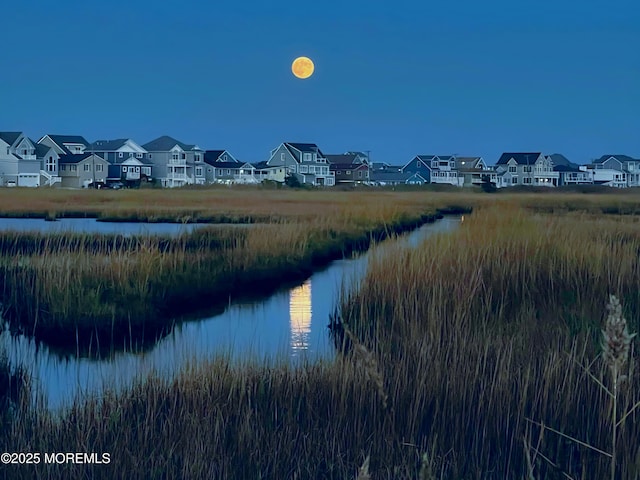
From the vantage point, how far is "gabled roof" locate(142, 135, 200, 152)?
55375 millimetres

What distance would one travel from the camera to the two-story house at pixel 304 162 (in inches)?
2197

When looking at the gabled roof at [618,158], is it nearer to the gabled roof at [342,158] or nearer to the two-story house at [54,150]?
the gabled roof at [342,158]

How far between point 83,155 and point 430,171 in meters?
27.3

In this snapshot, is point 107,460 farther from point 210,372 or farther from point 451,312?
point 451,312

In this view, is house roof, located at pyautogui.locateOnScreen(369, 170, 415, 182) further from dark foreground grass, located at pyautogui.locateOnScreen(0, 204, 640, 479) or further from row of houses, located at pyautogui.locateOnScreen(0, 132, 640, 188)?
dark foreground grass, located at pyautogui.locateOnScreen(0, 204, 640, 479)

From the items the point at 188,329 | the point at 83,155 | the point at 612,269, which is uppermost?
the point at 83,155

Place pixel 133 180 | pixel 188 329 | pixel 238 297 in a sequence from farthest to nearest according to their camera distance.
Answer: pixel 133 180 → pixel 238 297 → pixel 188 329

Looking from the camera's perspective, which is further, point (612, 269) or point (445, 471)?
point (612, 269)

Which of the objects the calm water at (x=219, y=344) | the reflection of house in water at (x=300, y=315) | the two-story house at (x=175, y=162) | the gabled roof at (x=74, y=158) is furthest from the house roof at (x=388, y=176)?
the reflection of house in water at (x=300, y=315)

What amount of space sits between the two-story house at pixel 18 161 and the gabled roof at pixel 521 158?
1275 inches

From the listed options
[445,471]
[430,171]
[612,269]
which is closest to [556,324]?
[612,269]

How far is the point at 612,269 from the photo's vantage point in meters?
7.89

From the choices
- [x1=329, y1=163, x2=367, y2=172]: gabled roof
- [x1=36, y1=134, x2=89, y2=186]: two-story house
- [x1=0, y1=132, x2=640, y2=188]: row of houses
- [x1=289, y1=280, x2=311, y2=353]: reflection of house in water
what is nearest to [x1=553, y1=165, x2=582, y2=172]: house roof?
[x1=0, y1=132, x2=640, y2=188]: row of houses

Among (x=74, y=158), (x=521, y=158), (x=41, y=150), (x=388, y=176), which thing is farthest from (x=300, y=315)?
(x=388, y=176)
